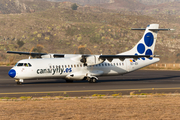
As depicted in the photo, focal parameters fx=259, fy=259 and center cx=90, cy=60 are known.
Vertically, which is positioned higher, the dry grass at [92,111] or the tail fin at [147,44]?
the tail fin at [147,44]

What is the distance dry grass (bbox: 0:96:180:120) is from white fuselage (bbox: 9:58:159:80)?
11271mm

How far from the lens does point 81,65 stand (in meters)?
30.0

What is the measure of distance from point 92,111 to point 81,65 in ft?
57.0

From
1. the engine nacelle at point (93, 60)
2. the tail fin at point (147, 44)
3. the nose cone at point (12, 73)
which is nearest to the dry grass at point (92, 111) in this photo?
the nose cone at point (12, 73)

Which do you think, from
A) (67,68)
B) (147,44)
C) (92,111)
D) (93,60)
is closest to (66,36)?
(147,44)

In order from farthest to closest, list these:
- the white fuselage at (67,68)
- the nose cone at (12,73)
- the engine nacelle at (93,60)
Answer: the engine nacelle at (93,60)
the white fuselage at (67,68)
the nose cone at (12,73)

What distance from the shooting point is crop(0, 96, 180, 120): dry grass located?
11.5m

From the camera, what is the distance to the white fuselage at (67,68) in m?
26.7

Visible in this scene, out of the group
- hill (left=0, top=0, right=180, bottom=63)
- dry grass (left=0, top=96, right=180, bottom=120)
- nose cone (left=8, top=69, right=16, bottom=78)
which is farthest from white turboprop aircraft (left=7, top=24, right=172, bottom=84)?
hill (left=0, top=0, right=180, bottom=63)

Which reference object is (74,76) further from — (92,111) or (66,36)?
(66,36)

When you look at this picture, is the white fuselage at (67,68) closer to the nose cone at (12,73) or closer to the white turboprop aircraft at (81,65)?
the white turboprop aircraft at (81,65)

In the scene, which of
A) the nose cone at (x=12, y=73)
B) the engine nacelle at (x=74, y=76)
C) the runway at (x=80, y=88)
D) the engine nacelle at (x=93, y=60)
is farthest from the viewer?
the engine nacelle at (x=93, y=60)

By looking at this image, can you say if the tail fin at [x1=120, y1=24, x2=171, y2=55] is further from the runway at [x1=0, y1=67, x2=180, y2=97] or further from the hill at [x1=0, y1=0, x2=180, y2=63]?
the hill at [x1=0, y1=0, x2=180, y2=63]

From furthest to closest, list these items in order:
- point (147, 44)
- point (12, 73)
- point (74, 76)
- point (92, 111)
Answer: point (147, 44) < point (74, 76) < point (12, 73) < point (92, 111)
